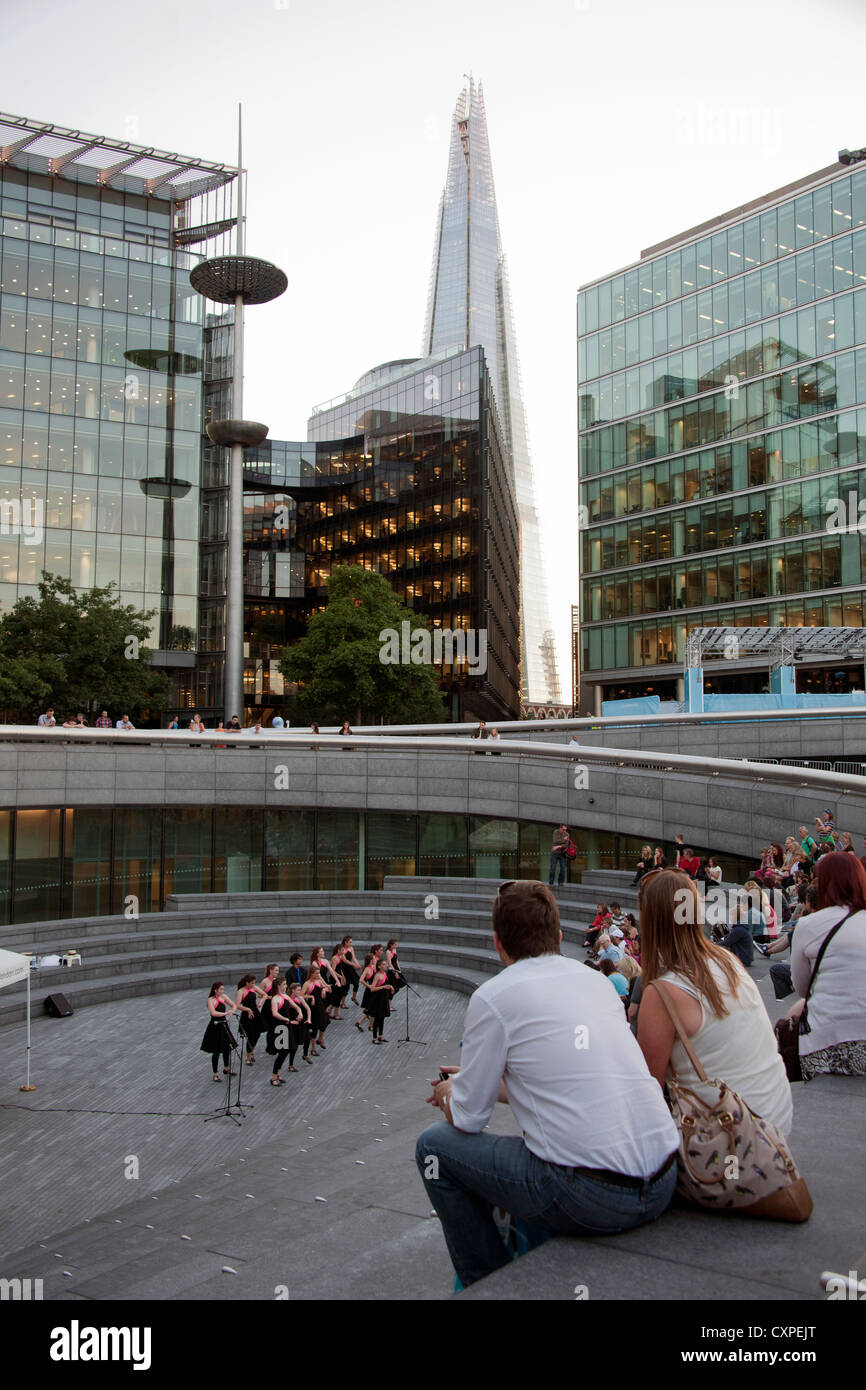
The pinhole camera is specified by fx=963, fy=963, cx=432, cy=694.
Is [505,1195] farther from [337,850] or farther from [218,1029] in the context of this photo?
[337,850]

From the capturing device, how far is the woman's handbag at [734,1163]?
141 inches

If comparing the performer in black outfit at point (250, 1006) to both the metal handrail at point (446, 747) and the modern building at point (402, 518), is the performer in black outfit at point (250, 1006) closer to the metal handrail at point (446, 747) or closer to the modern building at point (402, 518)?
the metal handrail at point (446, 747)

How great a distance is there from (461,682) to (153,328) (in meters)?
35.5

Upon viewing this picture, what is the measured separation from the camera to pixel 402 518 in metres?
88.1

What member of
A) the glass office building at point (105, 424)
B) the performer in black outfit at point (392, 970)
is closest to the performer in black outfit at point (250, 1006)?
the performer in black outfit at point (392, 970)

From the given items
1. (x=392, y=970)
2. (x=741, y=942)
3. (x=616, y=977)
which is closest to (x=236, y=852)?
(x=392, y=970)

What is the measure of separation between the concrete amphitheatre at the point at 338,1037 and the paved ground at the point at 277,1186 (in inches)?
1.0

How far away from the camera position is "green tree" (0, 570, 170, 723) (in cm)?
4512

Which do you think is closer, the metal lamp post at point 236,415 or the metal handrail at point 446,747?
the metal handrail at point 446,747

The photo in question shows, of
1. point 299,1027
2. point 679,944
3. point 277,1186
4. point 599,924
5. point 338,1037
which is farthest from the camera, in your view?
point 338,1037

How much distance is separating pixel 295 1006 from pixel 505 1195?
503 inches

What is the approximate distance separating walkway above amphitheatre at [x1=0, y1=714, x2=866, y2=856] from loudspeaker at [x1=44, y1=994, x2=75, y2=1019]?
300 inches
